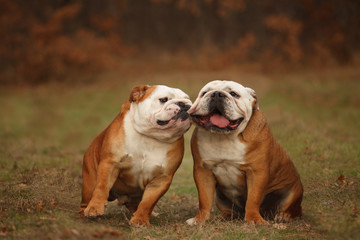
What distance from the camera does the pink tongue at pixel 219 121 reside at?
4.72 meters

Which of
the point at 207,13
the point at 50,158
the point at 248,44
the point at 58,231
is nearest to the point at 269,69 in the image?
the point at 248,44

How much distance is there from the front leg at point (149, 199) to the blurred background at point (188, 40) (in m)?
14.7

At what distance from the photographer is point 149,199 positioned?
194 inches

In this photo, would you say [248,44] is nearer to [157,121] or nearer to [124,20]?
[124,20]

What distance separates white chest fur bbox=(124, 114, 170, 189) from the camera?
193 inches

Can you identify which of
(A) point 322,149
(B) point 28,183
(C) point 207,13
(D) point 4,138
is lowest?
(D) point 4,138

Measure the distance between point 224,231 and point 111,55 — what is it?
16754mm

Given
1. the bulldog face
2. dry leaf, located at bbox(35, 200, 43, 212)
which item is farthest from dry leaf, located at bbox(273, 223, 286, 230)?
dry leaf, located at bbox(35, 200, 43, 212)

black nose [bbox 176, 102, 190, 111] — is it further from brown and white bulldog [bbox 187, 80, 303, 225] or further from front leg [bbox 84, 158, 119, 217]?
front leg [bbox 84, 158, 119, 217]

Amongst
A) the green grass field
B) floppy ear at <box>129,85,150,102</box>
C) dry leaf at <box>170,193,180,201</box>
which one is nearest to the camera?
the green grass field

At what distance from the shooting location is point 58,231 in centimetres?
393

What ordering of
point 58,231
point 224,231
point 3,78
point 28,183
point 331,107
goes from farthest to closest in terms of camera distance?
point 3,78 < point 331,107 < point 28,183 < point 224,231 < point 58,231

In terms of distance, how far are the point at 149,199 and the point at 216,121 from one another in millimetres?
1130

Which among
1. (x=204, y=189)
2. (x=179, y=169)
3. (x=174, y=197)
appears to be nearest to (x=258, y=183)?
(x=204, y=189)
